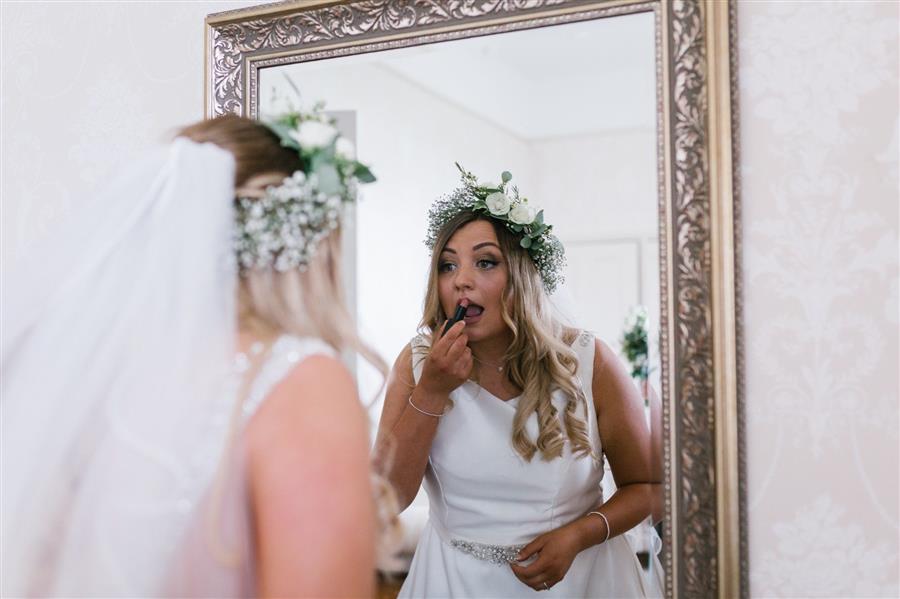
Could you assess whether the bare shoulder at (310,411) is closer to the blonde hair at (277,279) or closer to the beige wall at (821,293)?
the blonde hair at (277,279)

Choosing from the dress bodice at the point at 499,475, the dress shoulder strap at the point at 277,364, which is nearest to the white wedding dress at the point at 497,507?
the dress bodice at the point at 499,475

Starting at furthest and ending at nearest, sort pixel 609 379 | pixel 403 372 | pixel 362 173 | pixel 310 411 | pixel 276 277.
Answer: pixel 403 372
pixel 609 379
pixel 362 173
pixel 276 277
pixel 310 411

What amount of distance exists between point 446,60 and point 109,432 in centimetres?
88

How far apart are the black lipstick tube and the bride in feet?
1.08

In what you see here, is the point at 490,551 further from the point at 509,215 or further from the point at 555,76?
the point at 555,76

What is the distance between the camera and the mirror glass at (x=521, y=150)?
135 centimetres

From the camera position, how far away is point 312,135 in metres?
1.18

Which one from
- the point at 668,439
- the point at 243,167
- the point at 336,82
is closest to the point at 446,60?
the point at 336,82

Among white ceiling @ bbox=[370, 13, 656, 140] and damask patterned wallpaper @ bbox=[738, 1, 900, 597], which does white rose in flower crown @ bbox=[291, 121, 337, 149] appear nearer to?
white ceiling @ bbox=[370, 13, 656, 140]

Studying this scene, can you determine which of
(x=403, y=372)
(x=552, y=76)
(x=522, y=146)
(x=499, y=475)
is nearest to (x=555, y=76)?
(x=552, y=76)

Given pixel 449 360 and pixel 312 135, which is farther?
pixel 449 360

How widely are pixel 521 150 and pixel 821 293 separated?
21.1 inches

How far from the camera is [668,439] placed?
1341mm

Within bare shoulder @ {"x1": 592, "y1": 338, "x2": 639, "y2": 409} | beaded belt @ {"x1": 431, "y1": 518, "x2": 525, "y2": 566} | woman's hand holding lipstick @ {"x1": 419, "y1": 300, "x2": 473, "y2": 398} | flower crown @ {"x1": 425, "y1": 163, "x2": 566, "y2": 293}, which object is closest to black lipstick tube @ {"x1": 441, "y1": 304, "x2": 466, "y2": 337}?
woman's hand holding lipstick @ {"x1": 419, "y1": 300, "x2": 473, "y2": 398}
